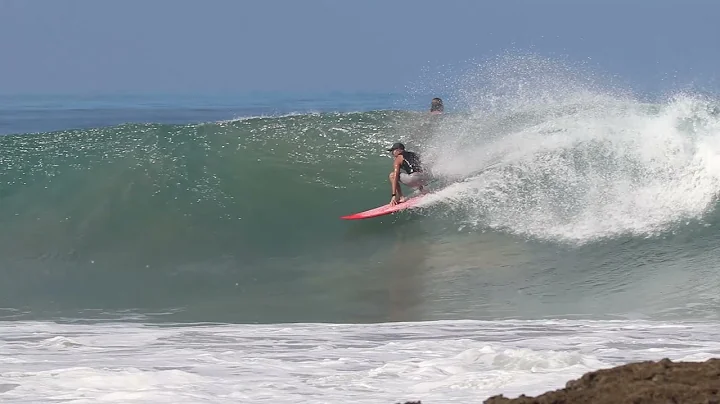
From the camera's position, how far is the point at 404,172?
40.3 feet

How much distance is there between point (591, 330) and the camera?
733 centimetres

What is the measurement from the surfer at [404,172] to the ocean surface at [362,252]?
274 mm

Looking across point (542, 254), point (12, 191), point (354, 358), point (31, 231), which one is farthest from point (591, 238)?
point (12, 191)

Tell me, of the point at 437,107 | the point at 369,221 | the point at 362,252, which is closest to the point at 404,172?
the point at 369,221

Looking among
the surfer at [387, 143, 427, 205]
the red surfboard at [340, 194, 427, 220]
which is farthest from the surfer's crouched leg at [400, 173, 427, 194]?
the red surfboard at [340, 194, 427, 220]

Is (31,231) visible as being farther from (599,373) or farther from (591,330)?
(599,373)

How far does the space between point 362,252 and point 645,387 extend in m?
7.83

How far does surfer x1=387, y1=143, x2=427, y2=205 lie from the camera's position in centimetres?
1216

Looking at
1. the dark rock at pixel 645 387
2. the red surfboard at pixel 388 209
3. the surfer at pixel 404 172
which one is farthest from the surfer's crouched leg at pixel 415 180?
the dark rock at pixel 645 387

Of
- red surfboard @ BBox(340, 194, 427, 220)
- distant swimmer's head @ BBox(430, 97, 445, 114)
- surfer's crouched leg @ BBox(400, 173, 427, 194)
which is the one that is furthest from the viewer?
distant swimmer's head @ BBox(430, 97, 445, 114)

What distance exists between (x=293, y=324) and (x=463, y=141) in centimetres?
614

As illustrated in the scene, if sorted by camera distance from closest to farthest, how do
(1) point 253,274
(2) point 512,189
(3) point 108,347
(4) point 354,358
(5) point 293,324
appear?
(4) point 354,358, (3) point 108,347, (5) point 293,324, (1) point 253,274, (2) point 512,189

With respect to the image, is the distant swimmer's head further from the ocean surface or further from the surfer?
the surfer

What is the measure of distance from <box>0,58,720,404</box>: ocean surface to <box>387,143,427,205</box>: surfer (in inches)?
10.8
